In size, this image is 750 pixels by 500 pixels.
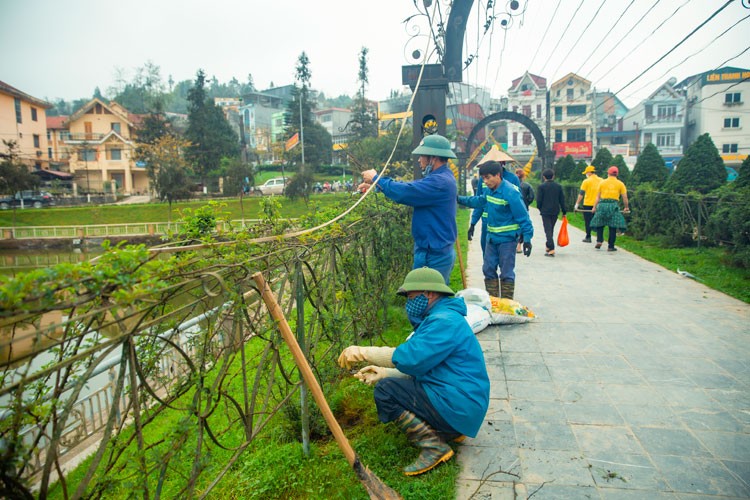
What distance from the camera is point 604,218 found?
34.9ft

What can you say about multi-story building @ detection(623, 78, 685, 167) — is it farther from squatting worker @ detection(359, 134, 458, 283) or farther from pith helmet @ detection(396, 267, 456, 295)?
pith helmet @ detection(396, 267, 456, 295)

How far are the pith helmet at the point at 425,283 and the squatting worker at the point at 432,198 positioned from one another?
4.87 feet

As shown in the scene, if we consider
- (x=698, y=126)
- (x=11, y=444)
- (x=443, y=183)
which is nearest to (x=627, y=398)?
(x=443, y=183)

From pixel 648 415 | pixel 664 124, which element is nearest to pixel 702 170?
pixel 648 415

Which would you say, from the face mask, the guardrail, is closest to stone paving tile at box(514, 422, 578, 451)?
the face mask

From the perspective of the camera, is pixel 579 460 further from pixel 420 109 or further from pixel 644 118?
pixel 644 118

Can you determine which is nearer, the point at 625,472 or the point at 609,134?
the point at 625,472

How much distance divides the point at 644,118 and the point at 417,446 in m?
65.4

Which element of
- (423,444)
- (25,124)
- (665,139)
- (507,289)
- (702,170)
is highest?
(25,124)

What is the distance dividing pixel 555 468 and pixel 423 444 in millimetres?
809

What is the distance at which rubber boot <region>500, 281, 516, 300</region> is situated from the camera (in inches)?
250

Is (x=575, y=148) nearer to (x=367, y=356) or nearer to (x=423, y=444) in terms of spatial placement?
(x=367, y=356)

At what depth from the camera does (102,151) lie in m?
55.1

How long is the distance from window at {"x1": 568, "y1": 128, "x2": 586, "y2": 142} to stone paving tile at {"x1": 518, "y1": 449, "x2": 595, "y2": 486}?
60.9 meters
